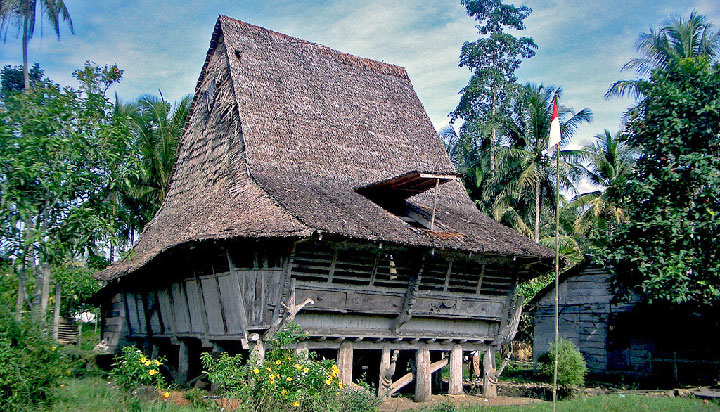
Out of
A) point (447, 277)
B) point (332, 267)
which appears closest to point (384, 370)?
point (447, 277)

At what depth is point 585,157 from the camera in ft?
96.4

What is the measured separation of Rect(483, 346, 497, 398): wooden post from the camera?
15852 mm

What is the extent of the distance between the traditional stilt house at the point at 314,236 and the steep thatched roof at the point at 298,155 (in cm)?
5

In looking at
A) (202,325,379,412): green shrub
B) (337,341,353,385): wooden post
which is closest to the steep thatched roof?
(202,325,379,412): green shrub

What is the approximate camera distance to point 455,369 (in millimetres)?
15711

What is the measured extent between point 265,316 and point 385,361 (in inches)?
136

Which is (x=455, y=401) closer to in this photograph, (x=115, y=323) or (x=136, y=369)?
(x=136, y=369)

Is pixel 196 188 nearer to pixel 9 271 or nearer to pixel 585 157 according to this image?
pixel 9 271

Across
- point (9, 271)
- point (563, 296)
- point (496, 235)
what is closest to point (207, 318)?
point (9, 271)

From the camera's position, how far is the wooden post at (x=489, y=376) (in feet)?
52.0

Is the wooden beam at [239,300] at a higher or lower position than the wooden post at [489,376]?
higher

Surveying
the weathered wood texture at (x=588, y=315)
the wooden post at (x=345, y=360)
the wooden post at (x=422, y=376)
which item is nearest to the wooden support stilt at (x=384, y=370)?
the wooden post at (x=422, y=376)

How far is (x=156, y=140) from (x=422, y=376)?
1681 centimetres

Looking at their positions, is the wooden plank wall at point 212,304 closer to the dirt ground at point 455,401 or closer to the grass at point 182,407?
the grass at point 182,407
